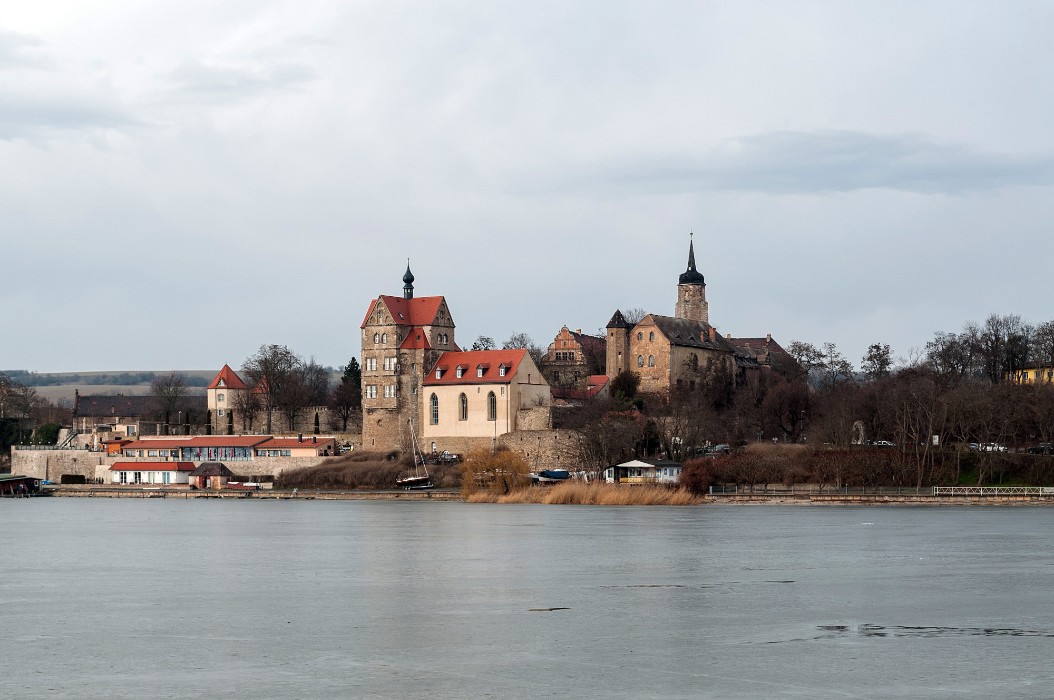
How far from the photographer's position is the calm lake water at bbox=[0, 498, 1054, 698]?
51.6ft

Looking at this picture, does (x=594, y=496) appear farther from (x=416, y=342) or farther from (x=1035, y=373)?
(x=1035, y=373)

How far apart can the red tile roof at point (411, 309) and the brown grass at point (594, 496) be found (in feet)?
72.8

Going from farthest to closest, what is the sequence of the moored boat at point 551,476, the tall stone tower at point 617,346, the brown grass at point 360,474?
the tall stone tower at point 617,346 < the brown grass at point 360,474 < the moored boat at point 551,476

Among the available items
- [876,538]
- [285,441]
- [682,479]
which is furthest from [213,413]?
[876,538]

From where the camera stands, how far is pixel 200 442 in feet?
312

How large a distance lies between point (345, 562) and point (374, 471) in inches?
2053

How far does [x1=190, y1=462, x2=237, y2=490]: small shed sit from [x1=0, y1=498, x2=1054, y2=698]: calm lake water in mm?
49795

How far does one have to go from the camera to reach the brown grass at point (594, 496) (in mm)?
67438

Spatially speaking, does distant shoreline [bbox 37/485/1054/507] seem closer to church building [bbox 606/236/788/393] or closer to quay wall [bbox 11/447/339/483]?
quay wall [bbox 11/447/339/483]

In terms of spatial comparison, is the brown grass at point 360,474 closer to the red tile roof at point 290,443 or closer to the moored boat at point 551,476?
the red tile roof at point 290,443

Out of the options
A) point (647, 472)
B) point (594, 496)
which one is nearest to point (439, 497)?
point (594, 496)

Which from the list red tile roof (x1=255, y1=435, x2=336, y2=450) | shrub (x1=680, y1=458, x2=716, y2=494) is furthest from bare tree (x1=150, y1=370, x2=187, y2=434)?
shrub (x1=680, y1=458, x2=716, y2=494)

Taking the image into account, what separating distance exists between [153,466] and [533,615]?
7783 cm

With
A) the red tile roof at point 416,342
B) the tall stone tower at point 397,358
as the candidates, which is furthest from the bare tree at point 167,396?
the red tile roof at point 416,342
